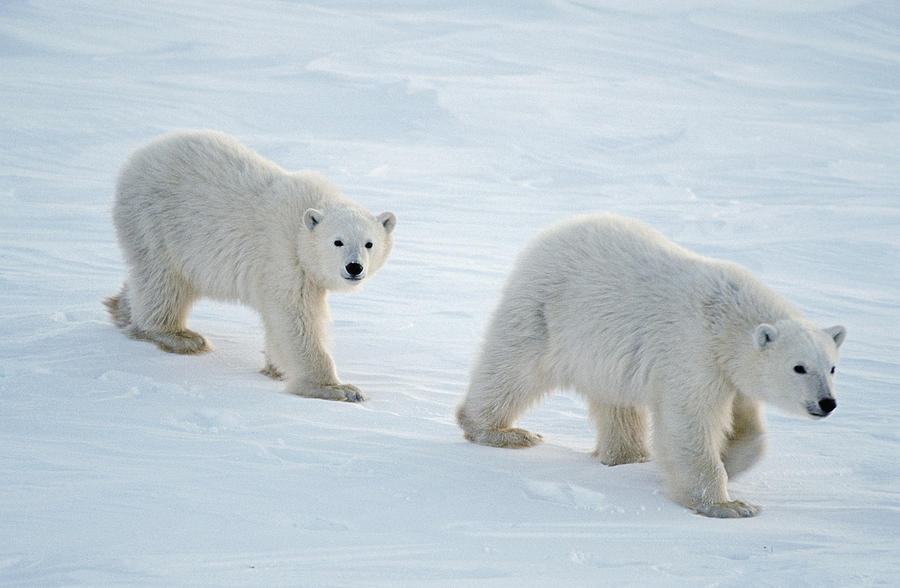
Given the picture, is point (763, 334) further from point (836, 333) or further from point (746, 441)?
point (746, 441)

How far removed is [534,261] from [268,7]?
21298 mm

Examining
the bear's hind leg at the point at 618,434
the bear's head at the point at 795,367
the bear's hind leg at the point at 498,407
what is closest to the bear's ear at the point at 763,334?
the bear's head at the point at 795,367

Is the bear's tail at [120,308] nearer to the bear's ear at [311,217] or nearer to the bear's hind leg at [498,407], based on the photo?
the bear's ear at [311,217]

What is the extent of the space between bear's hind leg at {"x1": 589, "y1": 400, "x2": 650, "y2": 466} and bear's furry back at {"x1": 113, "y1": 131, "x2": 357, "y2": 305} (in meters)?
2.33

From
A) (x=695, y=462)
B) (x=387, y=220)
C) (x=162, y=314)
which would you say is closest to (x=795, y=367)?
(x=695, y=462)

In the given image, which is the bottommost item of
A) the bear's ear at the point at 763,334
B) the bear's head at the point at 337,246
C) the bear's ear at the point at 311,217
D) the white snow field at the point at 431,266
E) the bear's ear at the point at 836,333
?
the white snow field at the point at 431,266

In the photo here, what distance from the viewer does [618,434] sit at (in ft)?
20.9

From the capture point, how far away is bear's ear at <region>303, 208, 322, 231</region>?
7.18m

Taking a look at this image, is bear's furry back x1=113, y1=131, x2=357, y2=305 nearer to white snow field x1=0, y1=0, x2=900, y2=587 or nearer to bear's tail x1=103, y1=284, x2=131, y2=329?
bear's tail x1=103, y1=284, x2=131, y2=329

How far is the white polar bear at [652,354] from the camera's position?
18.2ft

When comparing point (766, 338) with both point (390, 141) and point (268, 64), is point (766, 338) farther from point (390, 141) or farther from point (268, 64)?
point (268, 64)

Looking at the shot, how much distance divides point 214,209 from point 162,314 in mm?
893

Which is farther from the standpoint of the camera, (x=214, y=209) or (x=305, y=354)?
(x=214, y=209)

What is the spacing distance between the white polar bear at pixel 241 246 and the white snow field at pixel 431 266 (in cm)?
30
